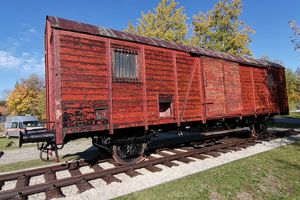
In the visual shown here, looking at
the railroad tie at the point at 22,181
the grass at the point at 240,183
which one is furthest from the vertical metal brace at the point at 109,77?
the railroad tie at the point at 22,181

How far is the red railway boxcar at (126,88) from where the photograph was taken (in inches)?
265

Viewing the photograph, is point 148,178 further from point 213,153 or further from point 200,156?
point 213,153

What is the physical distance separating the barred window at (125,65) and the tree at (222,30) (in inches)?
823

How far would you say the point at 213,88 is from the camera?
1080 centimetres

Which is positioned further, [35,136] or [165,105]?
[165,105]

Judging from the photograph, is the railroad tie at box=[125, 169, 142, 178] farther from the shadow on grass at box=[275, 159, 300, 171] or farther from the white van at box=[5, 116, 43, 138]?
the white van at box=[5, 116, 43, 138]

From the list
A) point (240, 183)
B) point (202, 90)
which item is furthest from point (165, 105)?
point (240, 183)

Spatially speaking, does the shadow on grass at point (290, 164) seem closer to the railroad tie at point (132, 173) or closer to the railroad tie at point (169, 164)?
the railroad tie at point (169, 164)

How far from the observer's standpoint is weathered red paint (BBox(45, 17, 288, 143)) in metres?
6.70

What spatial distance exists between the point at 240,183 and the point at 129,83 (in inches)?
175

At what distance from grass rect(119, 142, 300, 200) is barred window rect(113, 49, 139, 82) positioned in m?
3.61

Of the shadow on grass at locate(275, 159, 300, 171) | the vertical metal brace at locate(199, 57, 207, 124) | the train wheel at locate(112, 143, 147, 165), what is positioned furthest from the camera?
the vertical metal brace at locate(199, 57, 207, 124)

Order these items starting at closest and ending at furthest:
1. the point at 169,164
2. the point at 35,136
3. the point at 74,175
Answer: the point at 35,136 → the point at 74,175 → the point at 169,164

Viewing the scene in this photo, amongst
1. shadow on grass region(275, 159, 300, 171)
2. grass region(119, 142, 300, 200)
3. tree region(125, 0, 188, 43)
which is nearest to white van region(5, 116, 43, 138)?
tree region(125, 0, 188, 43)
